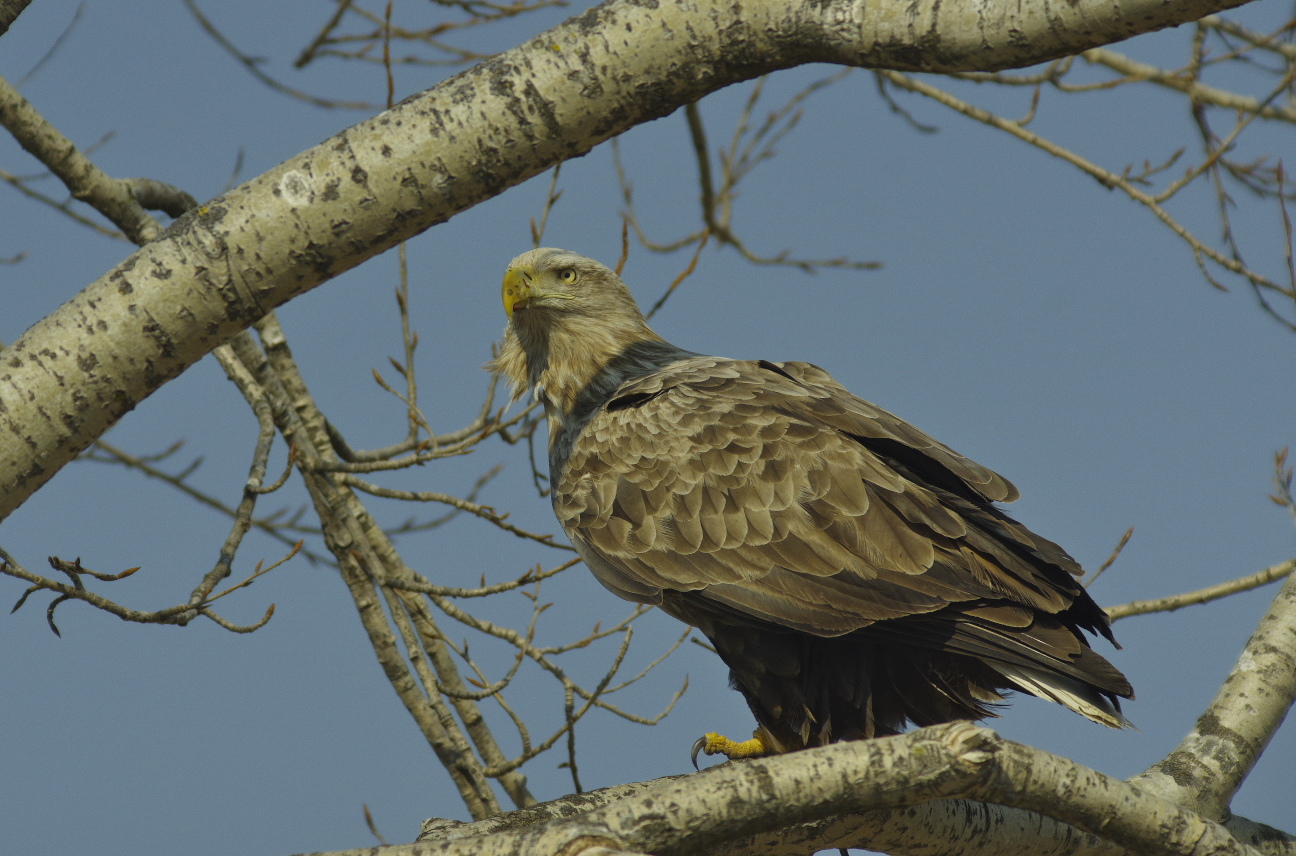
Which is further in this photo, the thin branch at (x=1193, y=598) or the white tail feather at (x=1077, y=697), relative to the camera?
the thin branch at (x=1193, y=598)

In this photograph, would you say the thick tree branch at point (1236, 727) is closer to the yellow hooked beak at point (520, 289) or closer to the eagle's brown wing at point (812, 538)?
the eagle's brown wing at point (812, 538)

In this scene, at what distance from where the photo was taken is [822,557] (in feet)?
12.1

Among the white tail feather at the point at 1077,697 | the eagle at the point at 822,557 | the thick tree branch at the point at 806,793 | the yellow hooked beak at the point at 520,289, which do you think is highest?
the yellow hooked beak at the point at 520,289

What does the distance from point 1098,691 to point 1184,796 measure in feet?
2.06

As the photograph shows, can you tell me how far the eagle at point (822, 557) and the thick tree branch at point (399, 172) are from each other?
1520 mm

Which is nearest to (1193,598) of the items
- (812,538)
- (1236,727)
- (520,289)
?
(1236,727)

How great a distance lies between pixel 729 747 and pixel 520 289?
213cm

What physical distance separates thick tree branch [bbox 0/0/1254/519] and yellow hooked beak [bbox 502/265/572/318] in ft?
6.21

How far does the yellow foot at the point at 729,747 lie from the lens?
12.7ft

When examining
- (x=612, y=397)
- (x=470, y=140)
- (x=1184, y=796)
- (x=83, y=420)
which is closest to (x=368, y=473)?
(x=612, y=397)

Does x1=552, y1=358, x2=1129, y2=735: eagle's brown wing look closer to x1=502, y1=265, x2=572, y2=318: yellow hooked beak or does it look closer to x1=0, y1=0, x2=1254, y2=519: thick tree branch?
x1=502, y1=265, x2=572, y2=318: yellow hooked beak

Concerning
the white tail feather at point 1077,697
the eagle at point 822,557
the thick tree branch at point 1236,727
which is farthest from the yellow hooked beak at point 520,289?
the thick tree branch at point 1236,727

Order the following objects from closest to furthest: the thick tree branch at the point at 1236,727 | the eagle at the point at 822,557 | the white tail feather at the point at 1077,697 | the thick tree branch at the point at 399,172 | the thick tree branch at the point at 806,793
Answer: the thick tree branch at the point at 806,793 < the thick tree branch at the point at 399,172 < the white tail feather at the point at 1077,697 < the eagle at the point at 822,557 < the thick tree branch at the point at 1236,727

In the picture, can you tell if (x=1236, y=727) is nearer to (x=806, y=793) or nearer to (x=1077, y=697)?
(x=1077, y=697)
